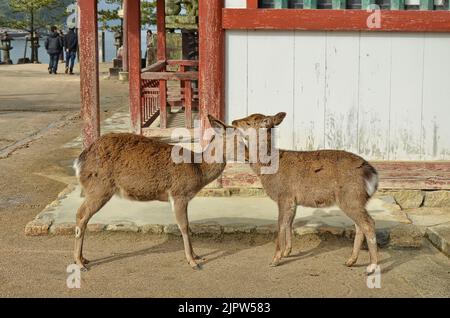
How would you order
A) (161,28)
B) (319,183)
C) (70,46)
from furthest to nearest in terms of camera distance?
(70,46) → (161,28) → (319,183)

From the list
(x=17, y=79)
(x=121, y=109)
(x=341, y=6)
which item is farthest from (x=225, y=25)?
(x=17, y=79)

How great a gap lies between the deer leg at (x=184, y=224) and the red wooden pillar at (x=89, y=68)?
239 cm

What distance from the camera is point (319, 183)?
19.5ft

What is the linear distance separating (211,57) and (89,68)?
133cm

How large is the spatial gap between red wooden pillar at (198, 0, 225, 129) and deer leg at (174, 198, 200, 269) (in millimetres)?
2064

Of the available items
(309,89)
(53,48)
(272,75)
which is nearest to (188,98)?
(272,75)

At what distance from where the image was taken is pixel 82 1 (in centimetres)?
802

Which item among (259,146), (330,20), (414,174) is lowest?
(414,174)

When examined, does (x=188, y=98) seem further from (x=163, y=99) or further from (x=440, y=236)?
(x=440, y=236)

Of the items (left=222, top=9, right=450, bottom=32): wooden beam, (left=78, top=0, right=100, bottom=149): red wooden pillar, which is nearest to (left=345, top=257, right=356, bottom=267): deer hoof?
(left=222, top=9, right=450, bottom=32): wooden beam

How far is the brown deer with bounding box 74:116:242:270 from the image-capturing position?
19.7ft

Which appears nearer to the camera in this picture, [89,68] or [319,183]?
[319,183]

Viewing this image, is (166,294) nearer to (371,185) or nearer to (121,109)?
(371,185)

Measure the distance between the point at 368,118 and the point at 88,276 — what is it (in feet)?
12.1
